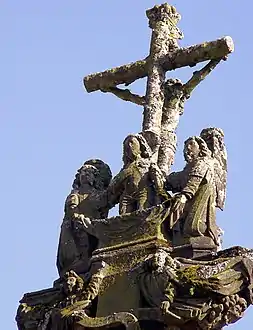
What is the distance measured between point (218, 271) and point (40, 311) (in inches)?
97.2

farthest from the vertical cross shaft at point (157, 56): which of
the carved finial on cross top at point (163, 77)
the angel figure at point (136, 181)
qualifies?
the angel figure at point (136, 181)

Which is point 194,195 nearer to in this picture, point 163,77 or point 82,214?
point 82,214

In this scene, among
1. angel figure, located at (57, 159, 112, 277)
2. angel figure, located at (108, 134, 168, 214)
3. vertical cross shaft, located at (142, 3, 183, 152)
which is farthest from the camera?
vertical cross shaft, located at (142, 3, 183, 152)

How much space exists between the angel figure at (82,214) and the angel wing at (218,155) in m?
1.50

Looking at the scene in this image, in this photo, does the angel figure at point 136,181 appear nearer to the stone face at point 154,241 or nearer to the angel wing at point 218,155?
the stone face at point 154,241

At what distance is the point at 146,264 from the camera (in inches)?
572

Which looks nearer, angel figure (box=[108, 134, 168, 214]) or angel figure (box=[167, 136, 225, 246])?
angel figure (box=[167, 136, 225, 246])

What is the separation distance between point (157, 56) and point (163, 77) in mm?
345

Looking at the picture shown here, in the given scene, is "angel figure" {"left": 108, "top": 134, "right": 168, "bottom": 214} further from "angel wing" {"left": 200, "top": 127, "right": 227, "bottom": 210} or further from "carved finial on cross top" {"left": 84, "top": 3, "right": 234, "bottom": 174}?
"angel wing" {"left": 200, "top": 127, "right": 227, "bottom": 210}

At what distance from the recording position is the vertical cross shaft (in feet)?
54.3


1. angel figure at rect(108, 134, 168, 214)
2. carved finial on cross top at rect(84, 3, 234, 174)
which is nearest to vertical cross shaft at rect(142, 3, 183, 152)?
carved finial on cross top at rect(84, 3, 234, 174)

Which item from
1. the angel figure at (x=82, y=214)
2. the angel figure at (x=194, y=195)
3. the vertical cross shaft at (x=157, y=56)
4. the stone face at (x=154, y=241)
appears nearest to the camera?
the stone face at (x=154, y=241)

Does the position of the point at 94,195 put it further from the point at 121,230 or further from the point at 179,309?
the point at 179,309

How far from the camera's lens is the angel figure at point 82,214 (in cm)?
1563
